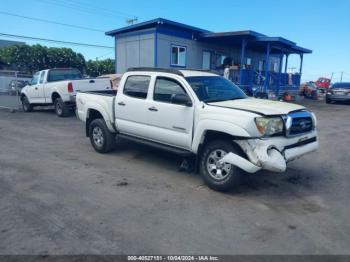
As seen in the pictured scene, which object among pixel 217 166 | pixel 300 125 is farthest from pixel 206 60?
pixel 217 166

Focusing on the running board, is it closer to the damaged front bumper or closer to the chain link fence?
the damaged front bumper

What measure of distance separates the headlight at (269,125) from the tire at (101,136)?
3765 mm

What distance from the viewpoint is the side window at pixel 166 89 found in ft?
19.3

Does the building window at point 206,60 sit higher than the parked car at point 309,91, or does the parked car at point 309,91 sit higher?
the building window at point 206,60

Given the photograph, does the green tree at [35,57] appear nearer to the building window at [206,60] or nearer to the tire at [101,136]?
the building window at [206,60]

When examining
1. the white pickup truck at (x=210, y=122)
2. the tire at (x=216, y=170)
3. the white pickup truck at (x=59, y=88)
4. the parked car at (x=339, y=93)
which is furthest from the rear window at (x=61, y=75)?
the parked car at (x=339, y=93)

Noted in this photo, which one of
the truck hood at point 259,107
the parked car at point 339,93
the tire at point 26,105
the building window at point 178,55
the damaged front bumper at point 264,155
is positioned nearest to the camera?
the damaged front bumper at point 264,155

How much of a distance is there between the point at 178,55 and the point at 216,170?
632 inches

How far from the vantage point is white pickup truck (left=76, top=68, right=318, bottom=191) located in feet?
15.8

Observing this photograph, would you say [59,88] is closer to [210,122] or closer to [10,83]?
[210,122]

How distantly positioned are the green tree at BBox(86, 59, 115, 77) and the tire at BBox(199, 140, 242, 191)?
175ft

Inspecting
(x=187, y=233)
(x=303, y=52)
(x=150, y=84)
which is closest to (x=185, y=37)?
(x=303, y=52)

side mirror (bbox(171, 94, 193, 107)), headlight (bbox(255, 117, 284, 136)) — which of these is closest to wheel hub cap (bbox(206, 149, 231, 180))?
headlight (bbox(255, 117, 284, 136))

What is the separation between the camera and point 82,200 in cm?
479
